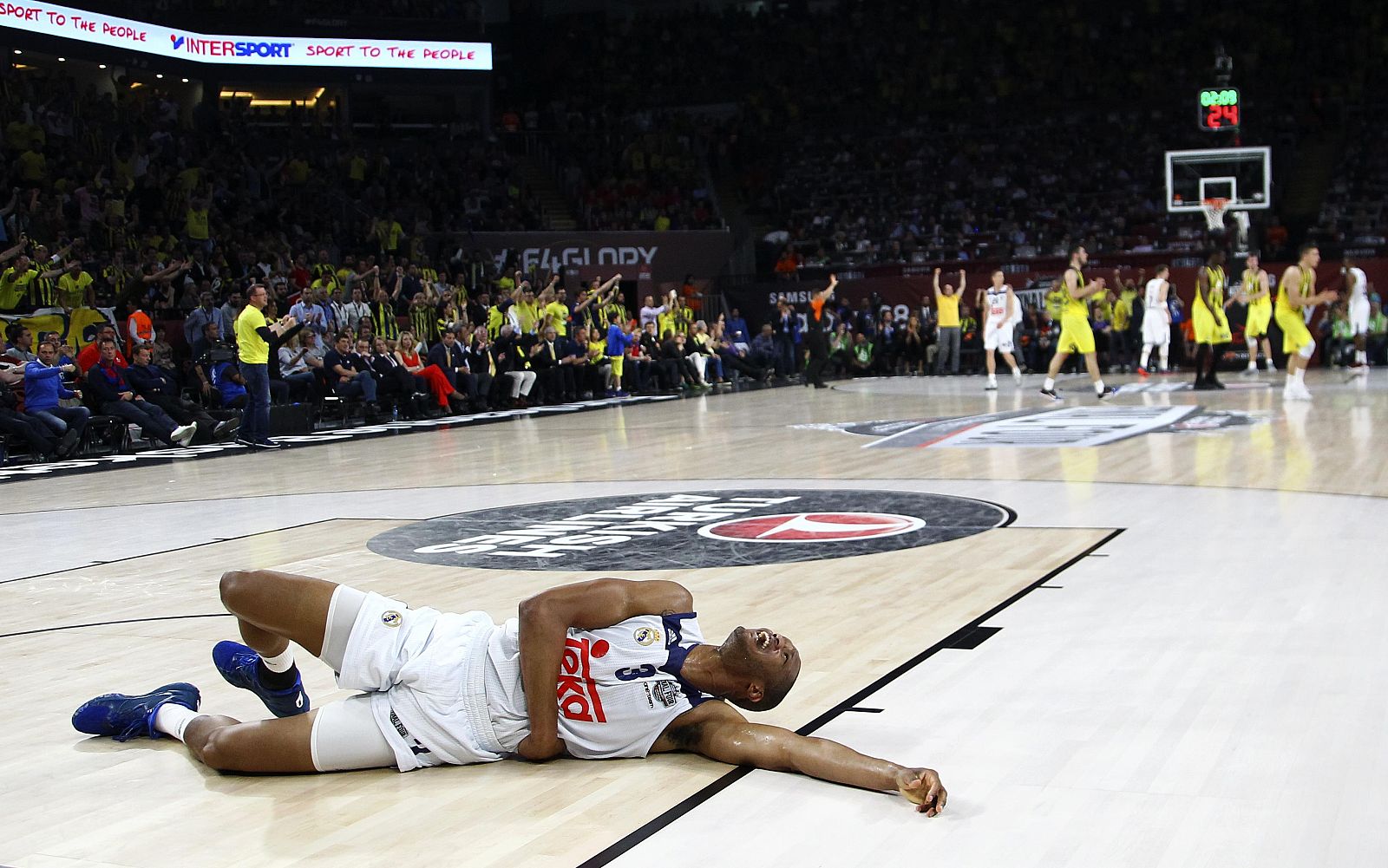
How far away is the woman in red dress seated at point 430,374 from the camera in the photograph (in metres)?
17.5

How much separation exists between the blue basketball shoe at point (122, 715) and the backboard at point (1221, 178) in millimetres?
21745

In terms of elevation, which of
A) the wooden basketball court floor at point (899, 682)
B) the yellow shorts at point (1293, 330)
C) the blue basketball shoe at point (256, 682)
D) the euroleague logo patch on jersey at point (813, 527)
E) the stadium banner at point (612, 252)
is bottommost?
the wooden basketball court floor at point (899, 682)

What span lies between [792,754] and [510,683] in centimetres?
73

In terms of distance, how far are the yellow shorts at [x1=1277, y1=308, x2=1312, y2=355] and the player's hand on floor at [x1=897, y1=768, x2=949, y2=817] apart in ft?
42.3

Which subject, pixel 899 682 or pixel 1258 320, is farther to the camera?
pixel 1258 320

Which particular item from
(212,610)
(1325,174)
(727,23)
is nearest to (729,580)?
(212,610)

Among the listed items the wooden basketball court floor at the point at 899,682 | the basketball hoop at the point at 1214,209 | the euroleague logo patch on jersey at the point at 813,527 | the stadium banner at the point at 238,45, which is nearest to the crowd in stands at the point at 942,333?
the basketball hoop at the point at 1214,209

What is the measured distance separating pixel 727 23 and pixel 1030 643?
1288 inches

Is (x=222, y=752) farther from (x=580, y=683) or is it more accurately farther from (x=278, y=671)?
(x=580, y=683)

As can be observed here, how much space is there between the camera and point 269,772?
11.9 ft

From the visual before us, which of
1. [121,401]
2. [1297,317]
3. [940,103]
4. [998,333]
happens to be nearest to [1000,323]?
[998,333]

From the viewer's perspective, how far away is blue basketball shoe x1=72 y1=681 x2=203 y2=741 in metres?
3.96

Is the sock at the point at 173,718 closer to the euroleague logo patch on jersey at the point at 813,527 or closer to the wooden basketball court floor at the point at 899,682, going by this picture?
the wooden basketball court floor at the point at 899,682

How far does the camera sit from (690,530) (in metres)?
7.41
